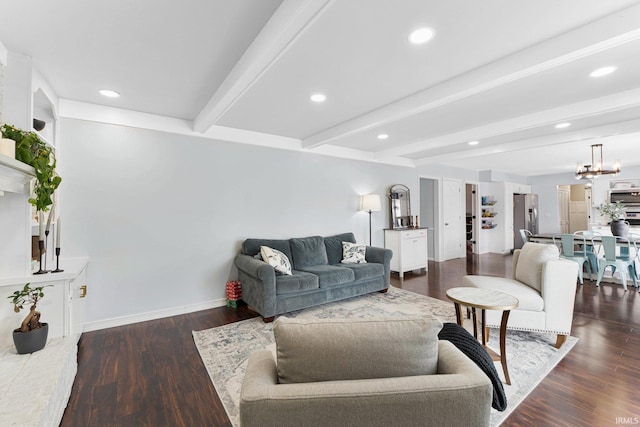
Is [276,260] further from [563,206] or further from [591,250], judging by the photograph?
[563,206]

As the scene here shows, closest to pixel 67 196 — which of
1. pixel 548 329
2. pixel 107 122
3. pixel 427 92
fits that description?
pixel 107 122

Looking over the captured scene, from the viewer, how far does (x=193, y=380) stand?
2188mm

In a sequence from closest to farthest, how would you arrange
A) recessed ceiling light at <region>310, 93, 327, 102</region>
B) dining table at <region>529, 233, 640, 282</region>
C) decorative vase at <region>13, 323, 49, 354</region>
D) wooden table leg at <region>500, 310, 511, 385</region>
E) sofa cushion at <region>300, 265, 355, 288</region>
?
1. decorative vase at <region>13, 323, 49, 354</region>
2. wooden table leg at <region>500, 310, 511, 385</region>
3. recessed ceiling light at <region>310, 93, 327, 102</region>
4. sofa cushion at <region>300, 265, 355, 288</region>
5. dining table at <region>529, 233, 640, 282</region>

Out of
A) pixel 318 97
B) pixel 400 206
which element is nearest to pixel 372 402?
pixel 318 97

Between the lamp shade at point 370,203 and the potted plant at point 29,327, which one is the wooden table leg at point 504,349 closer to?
the lamp shade at point 370,203

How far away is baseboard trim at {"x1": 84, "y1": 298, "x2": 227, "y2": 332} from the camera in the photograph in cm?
311

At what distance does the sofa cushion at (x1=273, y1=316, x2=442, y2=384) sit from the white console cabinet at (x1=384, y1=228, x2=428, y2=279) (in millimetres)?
4453

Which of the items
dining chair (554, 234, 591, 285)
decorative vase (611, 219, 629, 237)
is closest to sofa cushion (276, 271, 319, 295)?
dining chair (554, 234, 591, 285)

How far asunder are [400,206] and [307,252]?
8.88 feet

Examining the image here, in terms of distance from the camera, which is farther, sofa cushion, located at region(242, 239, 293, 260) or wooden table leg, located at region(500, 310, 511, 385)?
sofa cushion, located at region(242, 239, 293, 260)

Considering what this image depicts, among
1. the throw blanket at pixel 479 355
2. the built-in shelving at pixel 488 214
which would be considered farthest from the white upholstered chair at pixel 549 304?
the built-in shelving at pixel 488 214

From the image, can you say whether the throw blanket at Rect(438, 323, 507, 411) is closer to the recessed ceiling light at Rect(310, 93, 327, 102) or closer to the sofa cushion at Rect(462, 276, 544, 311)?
the sofa cushion at Rect(462, 276, 544, 311)

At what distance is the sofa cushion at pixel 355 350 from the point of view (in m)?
1.01

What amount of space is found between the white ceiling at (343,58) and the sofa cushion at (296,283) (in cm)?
191
